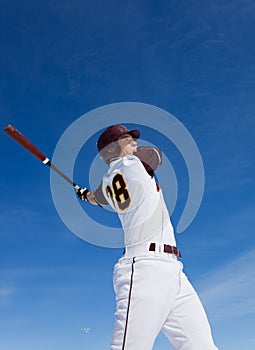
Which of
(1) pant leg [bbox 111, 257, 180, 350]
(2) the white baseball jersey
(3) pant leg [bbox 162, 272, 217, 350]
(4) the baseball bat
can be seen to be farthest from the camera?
(4) the baseball bat

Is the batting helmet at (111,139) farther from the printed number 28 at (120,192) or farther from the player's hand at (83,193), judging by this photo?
the player's hand at (83,193)

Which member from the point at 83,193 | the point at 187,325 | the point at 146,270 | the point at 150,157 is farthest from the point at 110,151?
the point at 187,325

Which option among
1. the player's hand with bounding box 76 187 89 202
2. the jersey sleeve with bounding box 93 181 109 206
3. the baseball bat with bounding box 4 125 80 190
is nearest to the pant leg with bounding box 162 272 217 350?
the jersey sleeve with bounding box 93 181 109 206

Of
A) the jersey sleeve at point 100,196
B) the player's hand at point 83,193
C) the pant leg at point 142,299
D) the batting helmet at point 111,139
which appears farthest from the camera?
the player's hand at point 83,193

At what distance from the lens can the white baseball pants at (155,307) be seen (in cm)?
420

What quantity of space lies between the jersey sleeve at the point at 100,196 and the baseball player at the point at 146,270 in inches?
12.6

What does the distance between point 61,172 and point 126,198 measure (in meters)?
2.06

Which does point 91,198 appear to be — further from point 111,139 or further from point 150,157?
point 150,157

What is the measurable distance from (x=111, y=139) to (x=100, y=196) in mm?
782

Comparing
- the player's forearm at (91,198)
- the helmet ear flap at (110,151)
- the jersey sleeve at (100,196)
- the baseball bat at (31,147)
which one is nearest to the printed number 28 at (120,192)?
the helmet ear flap at (110,151)

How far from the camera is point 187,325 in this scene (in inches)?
178

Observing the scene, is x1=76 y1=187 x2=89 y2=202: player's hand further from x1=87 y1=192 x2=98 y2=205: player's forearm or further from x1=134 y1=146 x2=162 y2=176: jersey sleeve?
x1=134 y1=146 x2=162 y2=176: jersey sleeve

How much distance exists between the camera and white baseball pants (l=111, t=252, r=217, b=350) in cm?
420

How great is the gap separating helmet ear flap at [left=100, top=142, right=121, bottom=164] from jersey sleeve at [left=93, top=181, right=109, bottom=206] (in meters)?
0.41
